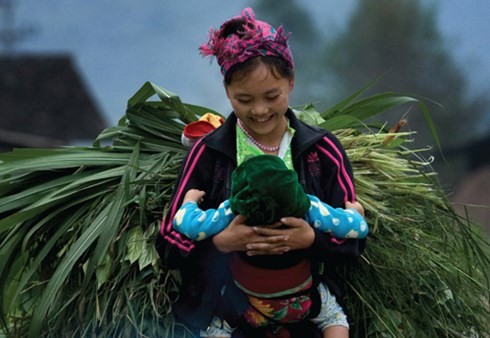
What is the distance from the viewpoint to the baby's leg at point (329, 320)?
9.18 feet

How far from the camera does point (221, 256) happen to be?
278cm

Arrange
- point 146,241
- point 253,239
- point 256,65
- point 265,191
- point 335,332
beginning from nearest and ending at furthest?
1. point 265,191
2. point 253,239
3. point 256,65
4. point 335,332
5. point 146,241

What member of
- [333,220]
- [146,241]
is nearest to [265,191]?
[333,220]

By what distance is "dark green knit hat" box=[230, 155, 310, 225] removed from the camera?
2467 mm

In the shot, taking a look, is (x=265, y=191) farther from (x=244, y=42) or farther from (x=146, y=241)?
(x=146, y=241)

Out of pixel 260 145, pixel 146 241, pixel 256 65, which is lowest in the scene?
pixel 146 241

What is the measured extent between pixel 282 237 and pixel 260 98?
0.40 meters

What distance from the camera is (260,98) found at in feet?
8.86

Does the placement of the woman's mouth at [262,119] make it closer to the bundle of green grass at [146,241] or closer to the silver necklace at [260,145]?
the silver necklace at [260,145]

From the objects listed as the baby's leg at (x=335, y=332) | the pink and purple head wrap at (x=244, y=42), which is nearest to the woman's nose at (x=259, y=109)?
the pink and purple head wrap at (x=244, y=42)

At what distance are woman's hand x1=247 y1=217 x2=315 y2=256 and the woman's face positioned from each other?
32 cm

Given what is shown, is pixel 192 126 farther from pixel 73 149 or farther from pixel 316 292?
pixel 316 292

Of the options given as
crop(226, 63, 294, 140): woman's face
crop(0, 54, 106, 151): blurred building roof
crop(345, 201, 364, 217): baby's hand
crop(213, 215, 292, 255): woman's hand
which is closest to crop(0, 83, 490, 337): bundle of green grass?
crop(345, 201, 364, 217): baby's hand

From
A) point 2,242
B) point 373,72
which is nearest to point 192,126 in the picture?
point 2,242
